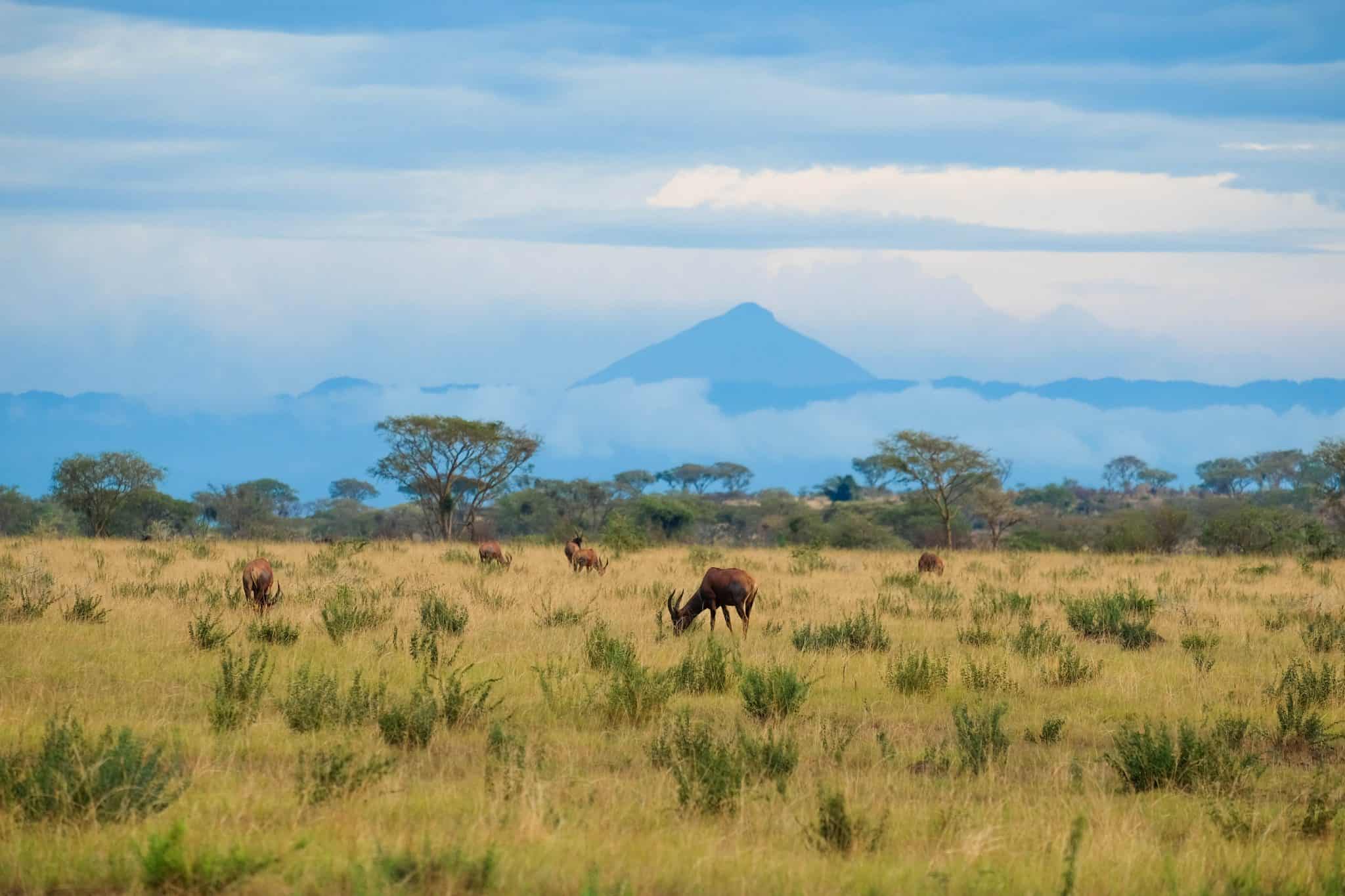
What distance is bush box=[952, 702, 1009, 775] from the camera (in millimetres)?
7902

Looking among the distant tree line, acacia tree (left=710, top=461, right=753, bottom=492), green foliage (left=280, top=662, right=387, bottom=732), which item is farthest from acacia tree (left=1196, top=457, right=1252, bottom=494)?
green foliage (left=280, top=662, right=387, bottom=732)

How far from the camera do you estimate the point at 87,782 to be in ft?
20.1

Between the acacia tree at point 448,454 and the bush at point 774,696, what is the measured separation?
132 ft

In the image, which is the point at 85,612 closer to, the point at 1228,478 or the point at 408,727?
the point at 408,727

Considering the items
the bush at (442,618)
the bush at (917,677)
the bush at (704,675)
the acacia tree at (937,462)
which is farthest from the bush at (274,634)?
the acacia tree at (937,462)

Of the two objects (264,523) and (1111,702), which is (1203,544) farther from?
(264,523)

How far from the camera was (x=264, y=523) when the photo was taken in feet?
223

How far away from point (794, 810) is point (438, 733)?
2.98 meters

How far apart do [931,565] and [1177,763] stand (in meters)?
16.5

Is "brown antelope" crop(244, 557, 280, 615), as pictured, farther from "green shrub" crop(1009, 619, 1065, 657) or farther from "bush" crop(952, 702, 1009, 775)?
"bush" crop(952, 702, 1009, 775)

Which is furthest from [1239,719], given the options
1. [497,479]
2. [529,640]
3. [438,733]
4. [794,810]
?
[497,479]

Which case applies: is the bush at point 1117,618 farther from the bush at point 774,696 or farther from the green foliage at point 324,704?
the green foliage at point 324,704

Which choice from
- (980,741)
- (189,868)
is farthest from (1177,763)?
(189,868)

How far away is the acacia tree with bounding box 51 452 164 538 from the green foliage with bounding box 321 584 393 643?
34.3 metres
